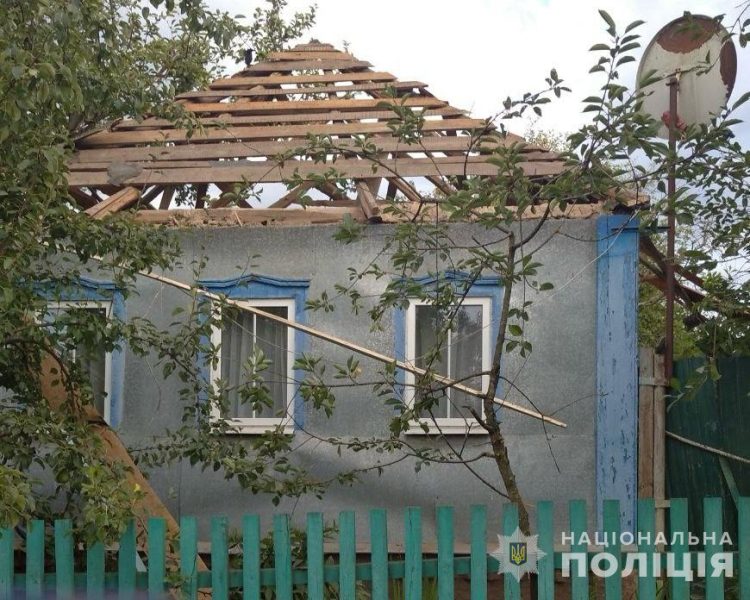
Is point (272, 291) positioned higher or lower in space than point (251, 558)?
higher

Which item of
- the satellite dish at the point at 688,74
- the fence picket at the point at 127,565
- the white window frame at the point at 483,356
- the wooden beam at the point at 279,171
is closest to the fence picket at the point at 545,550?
the fence picket at the point at 127,565

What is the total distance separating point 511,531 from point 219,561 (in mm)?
1556

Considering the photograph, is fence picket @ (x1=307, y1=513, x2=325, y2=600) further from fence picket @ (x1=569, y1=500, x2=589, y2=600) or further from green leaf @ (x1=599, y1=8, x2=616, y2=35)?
green leaf @ (x1=599, y1=8, x2=616, y2=35)

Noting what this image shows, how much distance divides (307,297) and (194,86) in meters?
6.56

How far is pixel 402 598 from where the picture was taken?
627 centimetres

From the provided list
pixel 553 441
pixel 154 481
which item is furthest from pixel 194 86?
pixel 553 441

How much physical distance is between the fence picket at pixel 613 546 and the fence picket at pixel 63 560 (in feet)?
9.27

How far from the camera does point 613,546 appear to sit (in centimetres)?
546

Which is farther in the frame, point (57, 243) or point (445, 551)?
point (57, 243)

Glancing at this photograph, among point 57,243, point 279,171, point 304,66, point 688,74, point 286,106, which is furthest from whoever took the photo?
point 304,66

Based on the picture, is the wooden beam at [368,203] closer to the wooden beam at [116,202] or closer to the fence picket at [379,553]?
the wooden beam at [116,202]

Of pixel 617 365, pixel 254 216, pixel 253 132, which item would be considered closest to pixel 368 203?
pixel 254 216

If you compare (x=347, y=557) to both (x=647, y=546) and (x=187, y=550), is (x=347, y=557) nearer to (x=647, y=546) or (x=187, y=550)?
(x=187, y=550)

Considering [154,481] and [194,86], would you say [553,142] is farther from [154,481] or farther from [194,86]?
[154,481]
